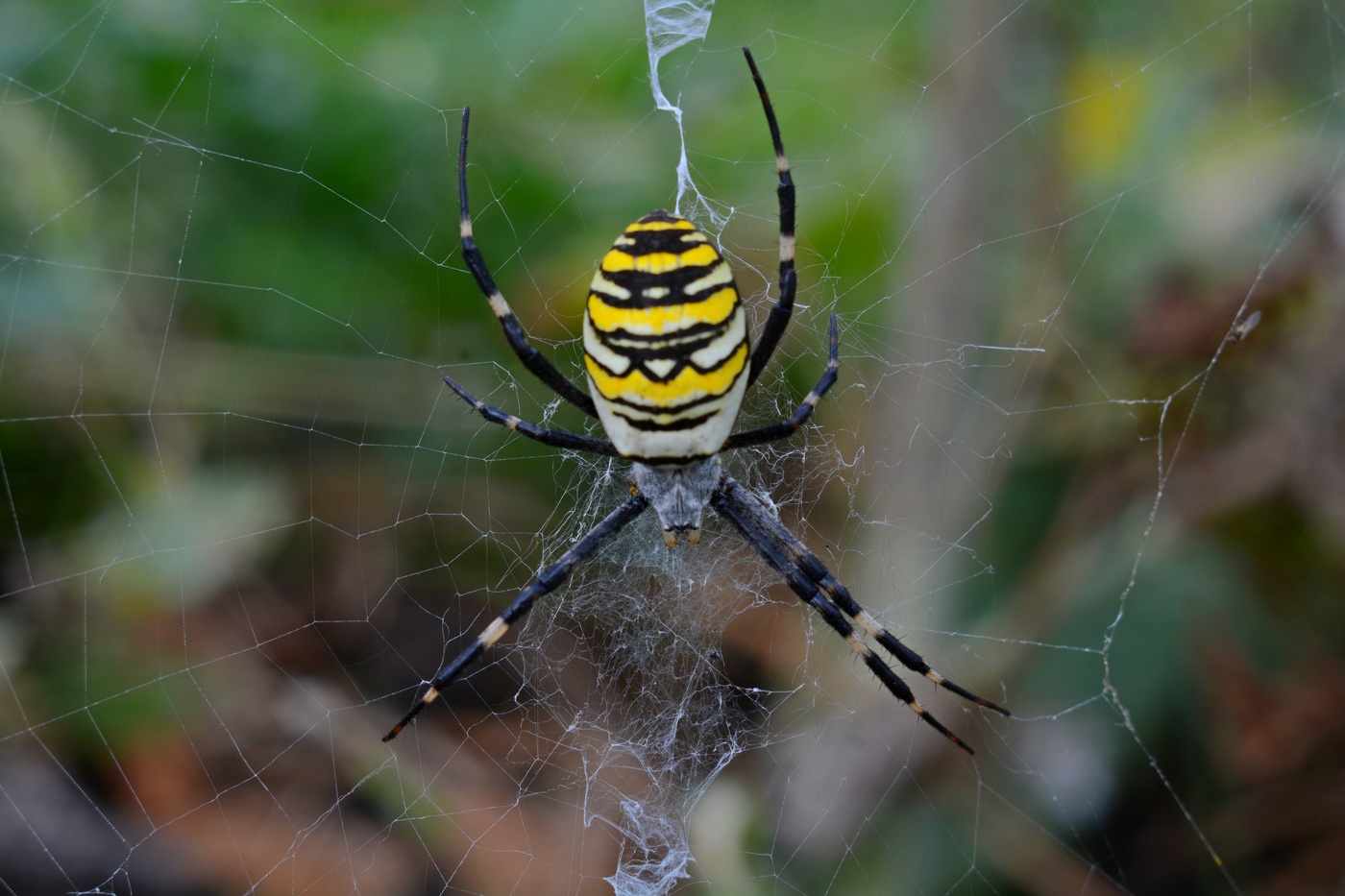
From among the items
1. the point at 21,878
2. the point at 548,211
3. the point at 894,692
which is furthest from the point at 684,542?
the point at 21,878

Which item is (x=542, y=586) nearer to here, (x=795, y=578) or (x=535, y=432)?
(x=535, y=432)

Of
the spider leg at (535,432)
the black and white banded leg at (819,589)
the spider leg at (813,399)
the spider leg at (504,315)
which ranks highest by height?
the spider leg at (504,315)

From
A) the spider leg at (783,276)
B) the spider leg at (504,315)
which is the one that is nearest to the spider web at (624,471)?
the spider leg at (783,276)

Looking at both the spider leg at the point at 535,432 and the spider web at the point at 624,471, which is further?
the spider web at the point at 624,471

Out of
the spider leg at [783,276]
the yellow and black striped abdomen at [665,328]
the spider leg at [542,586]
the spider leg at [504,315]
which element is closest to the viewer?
the yellow and black striped abdomen at [665,328]

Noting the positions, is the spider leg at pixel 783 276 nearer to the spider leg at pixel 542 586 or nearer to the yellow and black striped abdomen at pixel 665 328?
the yellow and black striped abdomen at pixel 665 328

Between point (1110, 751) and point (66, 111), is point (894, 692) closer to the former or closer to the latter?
point (1110, 751)

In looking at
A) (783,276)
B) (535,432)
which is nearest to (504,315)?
(535,432)
